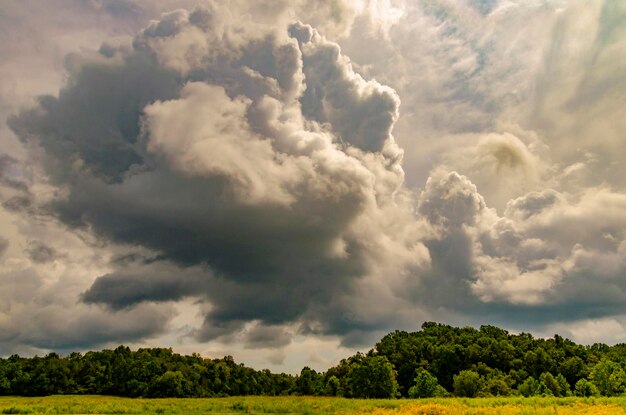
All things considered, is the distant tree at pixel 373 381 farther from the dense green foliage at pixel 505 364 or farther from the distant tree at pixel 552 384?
the distant tree at pixel 552 384

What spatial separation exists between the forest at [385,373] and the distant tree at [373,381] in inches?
10.5

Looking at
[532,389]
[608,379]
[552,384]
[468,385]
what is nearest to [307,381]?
[468,385]

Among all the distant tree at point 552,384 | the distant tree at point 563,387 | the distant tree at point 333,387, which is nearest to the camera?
the distant tree at point 552,384

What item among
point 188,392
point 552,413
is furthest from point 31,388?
point 552,413

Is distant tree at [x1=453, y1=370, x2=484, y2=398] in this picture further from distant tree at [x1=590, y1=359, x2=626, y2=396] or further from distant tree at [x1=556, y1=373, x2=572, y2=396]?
distant tree at [x1=590, y1=359, x2=626, y2=396]

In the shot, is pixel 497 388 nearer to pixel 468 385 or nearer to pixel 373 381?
pixel 468 385

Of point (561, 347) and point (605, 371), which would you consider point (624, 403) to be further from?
point (561, 347)

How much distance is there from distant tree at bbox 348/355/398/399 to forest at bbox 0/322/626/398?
0.87 ft

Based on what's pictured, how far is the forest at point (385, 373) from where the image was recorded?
401 ft

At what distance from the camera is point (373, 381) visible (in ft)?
437

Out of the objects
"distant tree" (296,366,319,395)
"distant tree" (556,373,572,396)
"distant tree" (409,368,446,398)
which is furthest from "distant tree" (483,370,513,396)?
"distant tree" (296,366,319,395)

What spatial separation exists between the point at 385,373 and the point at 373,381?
4.45m

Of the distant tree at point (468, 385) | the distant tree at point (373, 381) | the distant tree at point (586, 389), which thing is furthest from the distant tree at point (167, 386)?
the distant tree at point (586, 389)

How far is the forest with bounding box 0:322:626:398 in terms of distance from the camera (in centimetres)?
12231
